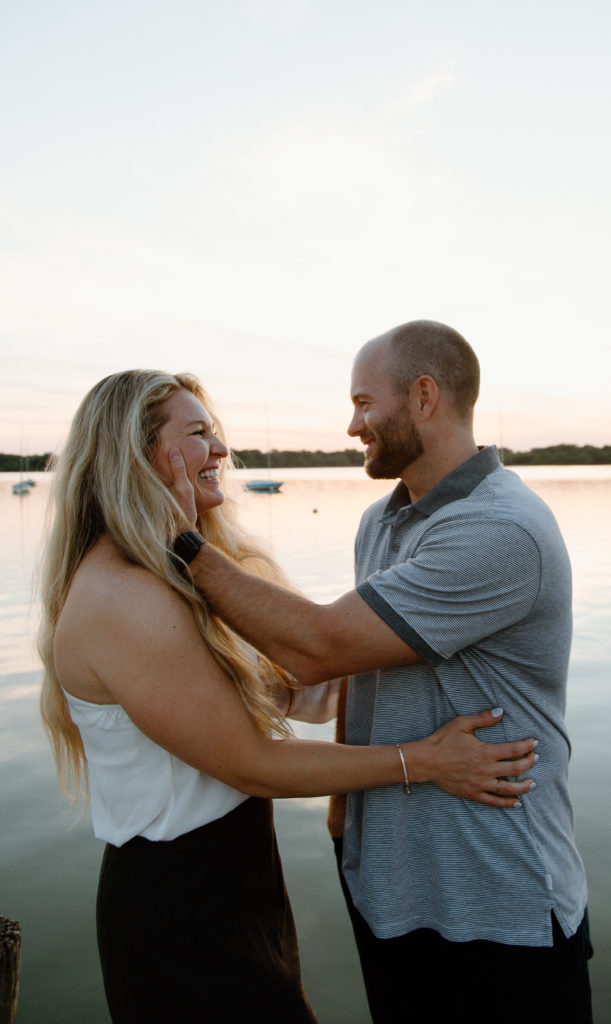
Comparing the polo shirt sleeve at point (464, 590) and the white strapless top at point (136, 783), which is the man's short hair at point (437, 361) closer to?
the polo shirt sleeve at point (464, 590)

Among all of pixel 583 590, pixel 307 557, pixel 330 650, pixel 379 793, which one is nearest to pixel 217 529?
pixel 330 650

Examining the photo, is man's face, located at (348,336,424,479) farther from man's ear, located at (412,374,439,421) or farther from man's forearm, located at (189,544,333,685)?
man's forearm, located at (189,544,333,685)

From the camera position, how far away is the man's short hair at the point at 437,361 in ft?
8.09

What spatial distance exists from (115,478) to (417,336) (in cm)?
112

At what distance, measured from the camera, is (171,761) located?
197cm

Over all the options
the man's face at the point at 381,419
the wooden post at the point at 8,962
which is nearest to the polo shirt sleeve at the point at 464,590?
the man's face at the point at 381,419

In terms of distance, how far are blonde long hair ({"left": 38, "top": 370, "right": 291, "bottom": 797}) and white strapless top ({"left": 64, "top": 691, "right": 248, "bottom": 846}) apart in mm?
264

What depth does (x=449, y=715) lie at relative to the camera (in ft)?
7.06

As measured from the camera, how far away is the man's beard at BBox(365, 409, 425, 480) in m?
2.45

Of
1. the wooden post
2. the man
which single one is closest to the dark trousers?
the man

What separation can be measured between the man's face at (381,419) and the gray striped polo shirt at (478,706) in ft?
0.93

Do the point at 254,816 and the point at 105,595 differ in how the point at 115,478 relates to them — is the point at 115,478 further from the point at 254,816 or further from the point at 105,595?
the point at 254,816

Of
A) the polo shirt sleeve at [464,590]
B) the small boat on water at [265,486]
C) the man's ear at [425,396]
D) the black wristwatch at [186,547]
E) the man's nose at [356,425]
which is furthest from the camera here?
the small boat on water at [265,486]

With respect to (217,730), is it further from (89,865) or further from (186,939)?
(89,865)
